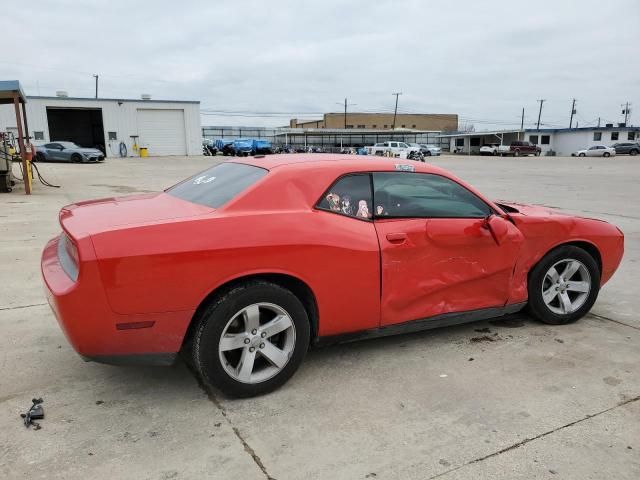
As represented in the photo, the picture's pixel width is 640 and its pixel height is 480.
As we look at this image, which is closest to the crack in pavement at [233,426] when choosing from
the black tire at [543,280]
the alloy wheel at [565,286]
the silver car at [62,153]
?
the black tire at [543,280]

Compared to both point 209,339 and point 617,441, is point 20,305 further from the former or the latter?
point 617,441

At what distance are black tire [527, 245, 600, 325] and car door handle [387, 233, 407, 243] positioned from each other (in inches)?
54.5

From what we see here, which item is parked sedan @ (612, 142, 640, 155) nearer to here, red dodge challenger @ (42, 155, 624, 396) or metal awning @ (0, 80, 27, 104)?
metal awning @ (0, 80, 27, 104)

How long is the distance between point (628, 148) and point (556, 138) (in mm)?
10936

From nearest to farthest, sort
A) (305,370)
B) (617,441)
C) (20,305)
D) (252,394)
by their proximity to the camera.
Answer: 1. (617,441)
2. (252,394)
3. (305,370)
4. (20,305)

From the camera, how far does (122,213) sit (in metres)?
3.21

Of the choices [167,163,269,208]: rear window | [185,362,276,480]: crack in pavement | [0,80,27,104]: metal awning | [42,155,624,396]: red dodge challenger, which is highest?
[0,80,27,104]: metal awning

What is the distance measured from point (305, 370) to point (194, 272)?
1.16 m

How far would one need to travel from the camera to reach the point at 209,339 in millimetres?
2895

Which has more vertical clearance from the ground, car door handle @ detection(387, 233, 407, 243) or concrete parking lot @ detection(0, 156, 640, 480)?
car door handle @ detection(387, 233, 407, 243)

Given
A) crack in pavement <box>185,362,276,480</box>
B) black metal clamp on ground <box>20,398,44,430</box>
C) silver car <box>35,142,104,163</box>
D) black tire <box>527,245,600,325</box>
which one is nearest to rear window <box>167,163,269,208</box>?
crack in pavement <box>185,362,276,480</box>

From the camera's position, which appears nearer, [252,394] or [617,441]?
[617,441]

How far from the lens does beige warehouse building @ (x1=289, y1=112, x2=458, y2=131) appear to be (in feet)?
354

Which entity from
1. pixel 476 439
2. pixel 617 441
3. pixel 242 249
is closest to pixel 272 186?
pixel 242 249
